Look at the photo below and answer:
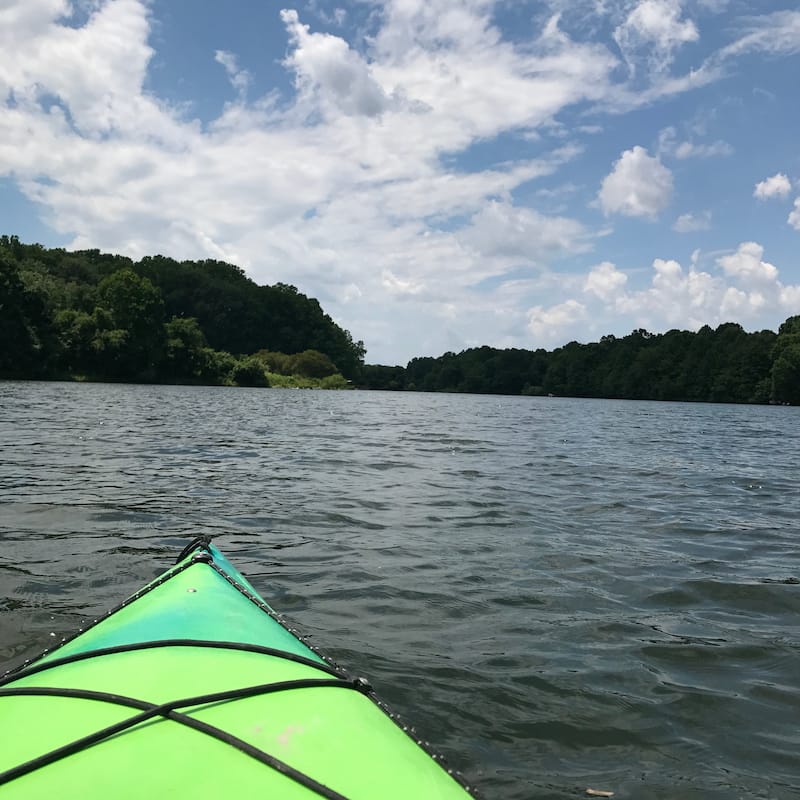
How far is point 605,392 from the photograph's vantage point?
445 ft

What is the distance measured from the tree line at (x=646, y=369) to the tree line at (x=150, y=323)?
29.2 m

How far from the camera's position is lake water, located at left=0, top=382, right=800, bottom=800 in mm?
4285

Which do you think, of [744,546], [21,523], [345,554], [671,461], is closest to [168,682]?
[345,554]

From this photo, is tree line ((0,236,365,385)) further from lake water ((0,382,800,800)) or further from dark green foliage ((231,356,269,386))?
lake water ((0,382,800,800))

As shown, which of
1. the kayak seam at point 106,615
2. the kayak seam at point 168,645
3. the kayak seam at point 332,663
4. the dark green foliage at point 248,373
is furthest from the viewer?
the dark green foliage at point 248,373

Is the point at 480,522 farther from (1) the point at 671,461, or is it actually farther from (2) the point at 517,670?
(1) the point at 671,461

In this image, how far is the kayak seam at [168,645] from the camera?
3.71 meters

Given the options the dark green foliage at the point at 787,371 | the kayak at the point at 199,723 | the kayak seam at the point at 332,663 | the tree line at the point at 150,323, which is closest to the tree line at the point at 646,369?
the dark green foliage at the point at 787,371

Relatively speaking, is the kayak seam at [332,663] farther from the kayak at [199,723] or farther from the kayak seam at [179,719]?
the kayak seam at [179,719]

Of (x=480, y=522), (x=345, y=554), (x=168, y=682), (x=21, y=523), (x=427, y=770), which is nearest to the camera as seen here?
(x=427, y=770)

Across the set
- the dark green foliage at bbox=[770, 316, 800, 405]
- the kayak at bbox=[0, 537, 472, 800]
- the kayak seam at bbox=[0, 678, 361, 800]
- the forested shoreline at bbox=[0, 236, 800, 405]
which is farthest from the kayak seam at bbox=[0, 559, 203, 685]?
the dark green foliage at bbox=[770, 316, 800, 405]

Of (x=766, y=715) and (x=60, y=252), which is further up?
(x=60, y=252)

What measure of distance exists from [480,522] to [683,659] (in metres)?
4.79

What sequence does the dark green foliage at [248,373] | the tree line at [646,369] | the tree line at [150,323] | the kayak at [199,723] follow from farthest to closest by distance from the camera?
the dark green foliage at [248,373] → the tree line at [646,369] → the tree line at [150,323] → the kayak at [199,723]
